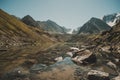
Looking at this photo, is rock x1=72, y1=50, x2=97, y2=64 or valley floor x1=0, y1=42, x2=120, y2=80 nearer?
valley floor x1=0, y1=42, x2=120, y2=80

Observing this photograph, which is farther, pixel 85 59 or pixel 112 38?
pixel 112 38

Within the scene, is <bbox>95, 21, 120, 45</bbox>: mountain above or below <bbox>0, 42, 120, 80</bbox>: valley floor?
above

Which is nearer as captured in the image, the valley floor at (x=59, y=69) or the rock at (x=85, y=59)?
the valley floor at (x=59, y=69)

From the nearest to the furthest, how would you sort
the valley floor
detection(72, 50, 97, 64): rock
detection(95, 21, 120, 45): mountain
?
the valley floor → detection(72, 50, 97, 64): rock → detection(95, 21, 120, 45): mountain

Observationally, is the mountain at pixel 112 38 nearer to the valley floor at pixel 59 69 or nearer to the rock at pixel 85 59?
the rock at pixel 85 59

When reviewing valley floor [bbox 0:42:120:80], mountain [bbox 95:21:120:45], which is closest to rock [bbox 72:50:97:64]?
valley floor [bbox 0:42:120:80]

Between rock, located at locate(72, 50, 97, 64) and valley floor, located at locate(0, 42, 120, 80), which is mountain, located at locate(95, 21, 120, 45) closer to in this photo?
rock, located at locate(72, 50, 97, 64)

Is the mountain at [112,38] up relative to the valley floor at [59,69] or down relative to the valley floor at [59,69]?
up

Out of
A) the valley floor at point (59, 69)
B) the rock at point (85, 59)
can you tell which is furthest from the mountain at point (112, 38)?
the valley floor at point (59, 69)

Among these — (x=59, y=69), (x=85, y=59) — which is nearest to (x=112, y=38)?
(x=85, y=59)

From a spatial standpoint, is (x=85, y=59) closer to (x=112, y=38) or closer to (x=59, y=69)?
(x=59, y=69)

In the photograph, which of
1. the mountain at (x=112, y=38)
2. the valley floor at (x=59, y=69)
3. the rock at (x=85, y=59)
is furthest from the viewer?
the mountain at (x=112, y=38)

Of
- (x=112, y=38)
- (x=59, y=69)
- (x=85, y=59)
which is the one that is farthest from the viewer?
(x=112, y=38)

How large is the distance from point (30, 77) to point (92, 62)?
21.2 m
